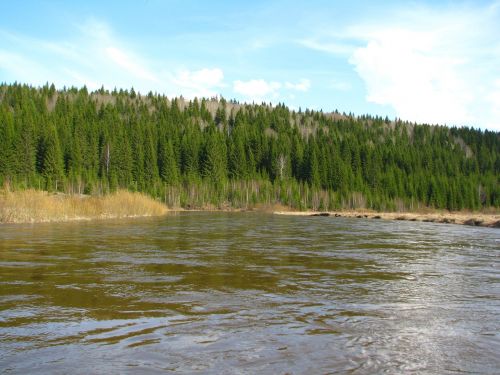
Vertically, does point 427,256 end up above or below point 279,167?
below

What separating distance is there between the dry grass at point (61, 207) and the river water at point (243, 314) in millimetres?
19047

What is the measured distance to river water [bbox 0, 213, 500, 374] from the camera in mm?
7090

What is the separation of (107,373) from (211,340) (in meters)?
2.08

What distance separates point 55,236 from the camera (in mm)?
27031

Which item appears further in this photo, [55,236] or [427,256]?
[55,236]

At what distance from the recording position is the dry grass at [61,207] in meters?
36.8

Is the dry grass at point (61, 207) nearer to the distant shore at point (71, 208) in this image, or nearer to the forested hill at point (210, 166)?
the distant shore at point (71, 208)

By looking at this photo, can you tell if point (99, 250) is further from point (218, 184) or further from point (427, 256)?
point (218, 184)

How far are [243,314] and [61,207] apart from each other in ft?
120

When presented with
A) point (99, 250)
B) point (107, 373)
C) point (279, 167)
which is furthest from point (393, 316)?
point (279, 167)

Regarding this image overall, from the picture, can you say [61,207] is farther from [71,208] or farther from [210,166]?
[210,166]

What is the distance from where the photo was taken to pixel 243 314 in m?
10.0

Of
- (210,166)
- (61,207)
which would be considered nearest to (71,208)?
(61,207)

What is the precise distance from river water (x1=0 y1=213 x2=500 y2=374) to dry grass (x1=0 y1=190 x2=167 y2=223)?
1905 cm
